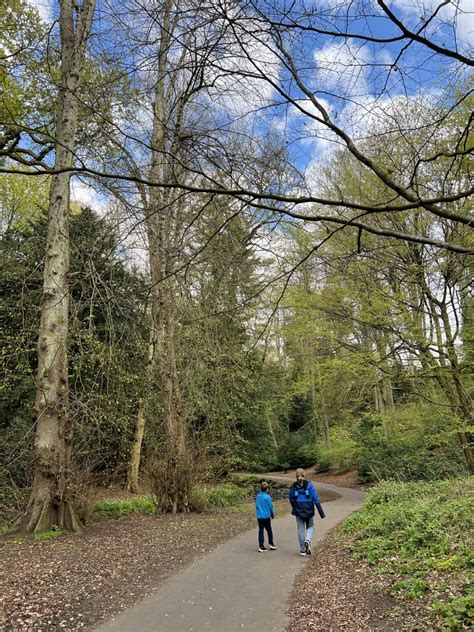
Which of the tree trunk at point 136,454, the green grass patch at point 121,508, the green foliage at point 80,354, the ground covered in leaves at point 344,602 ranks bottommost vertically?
the ground covered in leaves at point 344,602

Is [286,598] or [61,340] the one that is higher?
[61,340]

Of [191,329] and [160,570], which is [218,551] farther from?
[191,329]

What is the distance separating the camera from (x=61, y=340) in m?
8.59

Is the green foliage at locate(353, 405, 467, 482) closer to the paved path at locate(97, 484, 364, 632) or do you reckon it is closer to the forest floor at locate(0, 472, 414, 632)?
the forest floor at locate(0, 472, 414, 632)

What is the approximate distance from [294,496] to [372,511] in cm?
245

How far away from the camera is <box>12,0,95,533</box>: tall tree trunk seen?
8.20 metres

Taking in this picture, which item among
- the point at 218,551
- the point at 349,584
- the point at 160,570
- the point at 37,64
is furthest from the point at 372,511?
the point at 37,64

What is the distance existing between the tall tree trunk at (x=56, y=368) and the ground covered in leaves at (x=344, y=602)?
4488 millimetres

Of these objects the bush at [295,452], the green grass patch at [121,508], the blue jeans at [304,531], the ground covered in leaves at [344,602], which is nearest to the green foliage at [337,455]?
the bush at [295,452]

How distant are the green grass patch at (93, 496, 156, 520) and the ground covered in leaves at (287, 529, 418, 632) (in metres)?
6.76

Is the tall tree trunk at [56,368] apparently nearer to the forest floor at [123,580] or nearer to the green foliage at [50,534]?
the green foliage at [50,534]

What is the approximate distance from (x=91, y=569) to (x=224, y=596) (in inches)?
73.3

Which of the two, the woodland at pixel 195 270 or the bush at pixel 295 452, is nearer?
the woodland at pixel 195 270

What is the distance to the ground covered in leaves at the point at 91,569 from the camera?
461 centimetres
